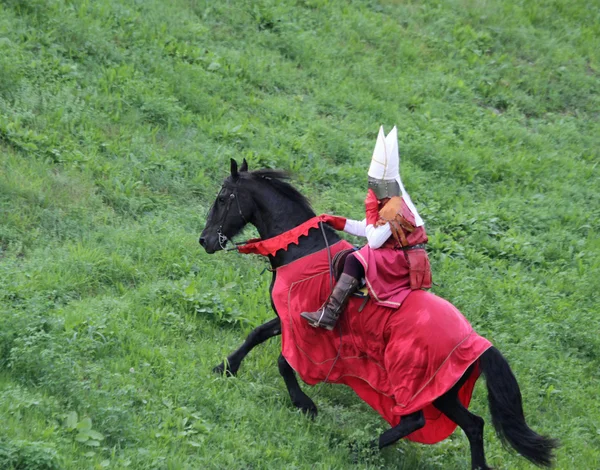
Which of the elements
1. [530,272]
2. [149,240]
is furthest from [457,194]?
[149,240]

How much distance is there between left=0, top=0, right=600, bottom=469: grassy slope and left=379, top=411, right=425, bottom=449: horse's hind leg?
23cm

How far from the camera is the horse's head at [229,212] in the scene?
22.4 feet

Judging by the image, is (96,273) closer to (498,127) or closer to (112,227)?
(112,227)

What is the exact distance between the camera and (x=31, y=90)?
1034cm

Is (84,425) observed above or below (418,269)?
below

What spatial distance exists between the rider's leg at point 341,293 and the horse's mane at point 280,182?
0.85 meters

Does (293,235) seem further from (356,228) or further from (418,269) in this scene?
(418,269)

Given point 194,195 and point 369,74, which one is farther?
point 369,74

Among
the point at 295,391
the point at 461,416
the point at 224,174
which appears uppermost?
the point at 461,416

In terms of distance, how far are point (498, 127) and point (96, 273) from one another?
7922 millimetres

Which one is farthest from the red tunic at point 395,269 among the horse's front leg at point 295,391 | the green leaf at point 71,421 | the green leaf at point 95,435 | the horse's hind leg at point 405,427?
the green leaf at point 71,421

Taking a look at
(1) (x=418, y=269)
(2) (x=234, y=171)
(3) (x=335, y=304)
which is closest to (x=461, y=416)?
(1) (x=418, y=269)

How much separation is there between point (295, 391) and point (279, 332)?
0.55 m

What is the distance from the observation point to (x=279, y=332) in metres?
7.00
